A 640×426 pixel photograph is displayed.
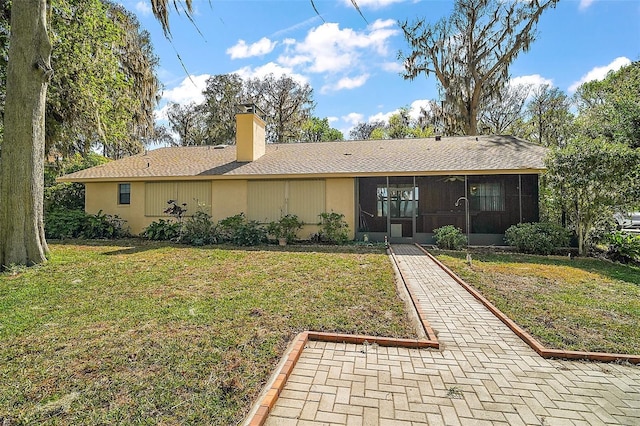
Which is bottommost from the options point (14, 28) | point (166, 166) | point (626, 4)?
point (166, 166)

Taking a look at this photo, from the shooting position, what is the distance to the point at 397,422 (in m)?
2.22

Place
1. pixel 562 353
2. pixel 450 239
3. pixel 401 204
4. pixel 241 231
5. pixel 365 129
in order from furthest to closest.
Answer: pixel 365 129 < pixel 401 204 < pixel 241 231 < pixel 450 239 < pixel 562 353

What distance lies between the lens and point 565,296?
504 cm

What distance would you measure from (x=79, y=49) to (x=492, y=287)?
1435 centimetres

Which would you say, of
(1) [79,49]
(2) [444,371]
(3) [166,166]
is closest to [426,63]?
(3) [166,166]

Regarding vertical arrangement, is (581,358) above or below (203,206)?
below

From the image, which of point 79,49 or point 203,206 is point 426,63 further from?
point 79,49

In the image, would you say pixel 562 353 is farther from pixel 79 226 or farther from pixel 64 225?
pixel 64 225

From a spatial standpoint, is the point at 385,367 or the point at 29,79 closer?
the point at 385,367

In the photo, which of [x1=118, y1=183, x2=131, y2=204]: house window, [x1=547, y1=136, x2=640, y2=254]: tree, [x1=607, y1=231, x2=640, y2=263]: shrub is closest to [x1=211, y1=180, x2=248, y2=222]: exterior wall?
[x1=118, y1=183, x2=131, y2=204]: house window

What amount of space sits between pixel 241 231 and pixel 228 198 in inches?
71.7

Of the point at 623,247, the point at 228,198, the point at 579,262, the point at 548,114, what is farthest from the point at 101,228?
the point at 548,114

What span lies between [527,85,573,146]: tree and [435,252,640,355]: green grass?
61.5 feet

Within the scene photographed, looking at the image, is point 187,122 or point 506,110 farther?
point 187,122
